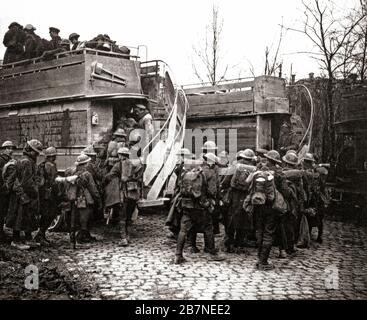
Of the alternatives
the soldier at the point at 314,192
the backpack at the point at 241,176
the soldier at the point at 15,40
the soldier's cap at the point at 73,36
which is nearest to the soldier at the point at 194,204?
the backpack at the point at 241,176

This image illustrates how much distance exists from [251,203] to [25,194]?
432 cm

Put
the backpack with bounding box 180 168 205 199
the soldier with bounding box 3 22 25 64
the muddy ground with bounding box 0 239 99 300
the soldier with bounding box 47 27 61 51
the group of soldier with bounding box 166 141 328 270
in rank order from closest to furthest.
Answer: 1. the muddy ground with bounding box 0 239 99 300
2. the group of soldier with bounding box 166 141 328 270
3. the backpack with bounding box 180 168 205 199
4. the soldier with bounding box 3 22 25 64
5. the soldier with bounding box 47 27 61 51

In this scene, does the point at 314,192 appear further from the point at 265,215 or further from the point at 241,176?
the point at 265,215

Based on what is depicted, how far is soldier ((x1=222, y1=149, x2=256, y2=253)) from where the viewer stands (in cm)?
823

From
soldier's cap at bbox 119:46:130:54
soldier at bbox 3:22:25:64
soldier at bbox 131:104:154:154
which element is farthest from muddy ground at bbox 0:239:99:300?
soldier at bbox 3:22:25:64

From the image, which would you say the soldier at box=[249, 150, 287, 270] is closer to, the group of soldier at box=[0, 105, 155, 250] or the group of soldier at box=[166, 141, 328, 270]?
the group of soldier at box=[166, 141, 328, 270]

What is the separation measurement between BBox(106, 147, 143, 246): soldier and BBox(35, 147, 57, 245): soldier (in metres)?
1.17

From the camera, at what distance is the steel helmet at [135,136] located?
11581 millimetres

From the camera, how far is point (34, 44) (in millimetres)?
14000

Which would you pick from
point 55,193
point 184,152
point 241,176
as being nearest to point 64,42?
point 184,152

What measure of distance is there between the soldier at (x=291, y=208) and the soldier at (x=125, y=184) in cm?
305

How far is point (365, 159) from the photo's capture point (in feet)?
38.6
